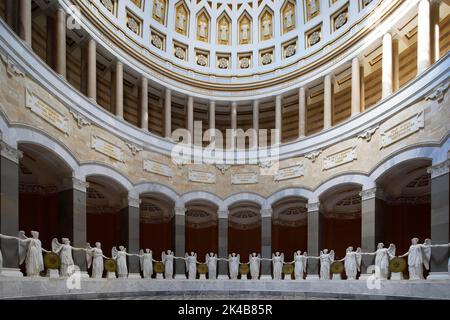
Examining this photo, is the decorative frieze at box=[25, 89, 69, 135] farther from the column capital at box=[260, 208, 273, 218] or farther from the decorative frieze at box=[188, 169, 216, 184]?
the column capital at box=[260, 208, 273, 218]

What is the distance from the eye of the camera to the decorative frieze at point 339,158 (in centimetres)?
1725

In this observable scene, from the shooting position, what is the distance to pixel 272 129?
74.1 feet

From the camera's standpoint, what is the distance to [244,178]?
21.3 m

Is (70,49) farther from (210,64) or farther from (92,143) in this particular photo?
(210,64)

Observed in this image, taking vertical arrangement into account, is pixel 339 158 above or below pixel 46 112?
below

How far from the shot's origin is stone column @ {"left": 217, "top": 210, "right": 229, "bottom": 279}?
1989cm

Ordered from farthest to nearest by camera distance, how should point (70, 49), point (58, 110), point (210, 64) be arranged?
point (210, 64) < point (70, 49) < point (58, 110)

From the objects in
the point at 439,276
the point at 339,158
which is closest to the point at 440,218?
the point at 439,276

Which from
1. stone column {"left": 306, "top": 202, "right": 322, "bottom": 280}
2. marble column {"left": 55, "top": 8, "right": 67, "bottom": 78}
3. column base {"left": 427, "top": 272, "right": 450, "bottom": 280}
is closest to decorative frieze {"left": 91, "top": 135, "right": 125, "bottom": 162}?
marble column {"left": 55, "top": 8, "right": 67, "bottom": 78}

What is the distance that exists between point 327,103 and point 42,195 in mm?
13825

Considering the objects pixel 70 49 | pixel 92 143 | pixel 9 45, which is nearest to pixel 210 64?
pixel 70 49

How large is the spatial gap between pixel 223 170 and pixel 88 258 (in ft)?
30.3

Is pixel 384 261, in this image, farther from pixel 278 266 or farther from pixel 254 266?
pixel 254 266

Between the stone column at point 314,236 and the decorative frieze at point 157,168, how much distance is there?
731cm
